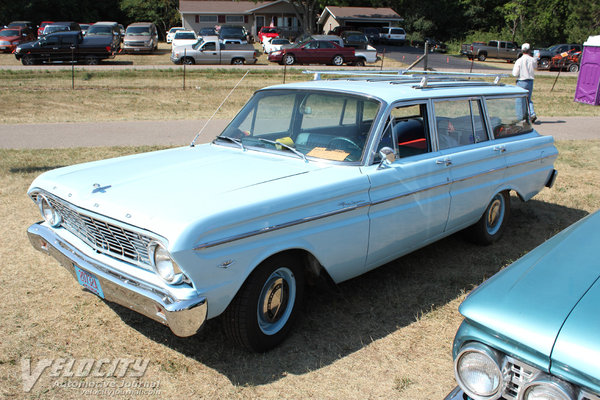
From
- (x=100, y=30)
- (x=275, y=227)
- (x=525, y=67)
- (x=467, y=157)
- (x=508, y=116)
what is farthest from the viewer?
(x=100, y=30)

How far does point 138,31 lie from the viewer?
34.1 m

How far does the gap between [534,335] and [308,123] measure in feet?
9.18

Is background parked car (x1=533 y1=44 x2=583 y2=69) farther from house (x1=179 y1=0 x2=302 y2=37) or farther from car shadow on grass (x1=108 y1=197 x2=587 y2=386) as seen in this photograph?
car shadow on grass (x1=108 y1=197 x2=587 y2=386)

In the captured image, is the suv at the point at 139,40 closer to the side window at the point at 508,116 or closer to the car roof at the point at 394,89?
the car roof at the point at 394,89

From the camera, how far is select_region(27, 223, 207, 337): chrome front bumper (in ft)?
9.33

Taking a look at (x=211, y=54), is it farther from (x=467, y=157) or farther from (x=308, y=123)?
(x=467, y=157)

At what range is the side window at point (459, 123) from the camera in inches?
179

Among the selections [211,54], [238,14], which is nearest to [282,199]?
[211,54]

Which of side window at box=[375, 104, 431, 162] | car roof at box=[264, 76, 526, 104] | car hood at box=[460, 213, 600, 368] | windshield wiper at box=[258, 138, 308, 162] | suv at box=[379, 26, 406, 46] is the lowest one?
car hood at box=[460, 213, 600, 368]

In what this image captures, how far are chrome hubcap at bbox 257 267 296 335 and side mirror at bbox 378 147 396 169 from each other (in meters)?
1.10

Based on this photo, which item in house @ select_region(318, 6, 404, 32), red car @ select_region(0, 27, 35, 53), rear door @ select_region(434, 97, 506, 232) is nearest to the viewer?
rear door @ select_region(434, 97, 506, 232)

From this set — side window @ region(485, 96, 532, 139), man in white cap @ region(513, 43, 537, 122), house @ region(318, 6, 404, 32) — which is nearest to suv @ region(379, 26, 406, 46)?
house @ region(318, 6, 404, 32)

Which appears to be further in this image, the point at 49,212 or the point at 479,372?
the point at 49,212

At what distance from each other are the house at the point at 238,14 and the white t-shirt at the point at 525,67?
44.7m
